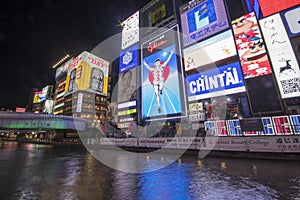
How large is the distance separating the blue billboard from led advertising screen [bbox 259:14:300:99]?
39.6 metres

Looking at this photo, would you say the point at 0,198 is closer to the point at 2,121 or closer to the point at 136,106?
the point at 2,121

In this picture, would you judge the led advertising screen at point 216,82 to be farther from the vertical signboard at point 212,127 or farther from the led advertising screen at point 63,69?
the led advertising screen at point 63,69

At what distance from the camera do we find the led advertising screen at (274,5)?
2062cm

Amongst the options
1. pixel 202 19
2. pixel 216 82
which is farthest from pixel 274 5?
pixel 216 82

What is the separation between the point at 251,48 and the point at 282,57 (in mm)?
4139

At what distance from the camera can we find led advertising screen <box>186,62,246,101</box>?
926 inches

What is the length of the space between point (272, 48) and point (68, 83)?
108m

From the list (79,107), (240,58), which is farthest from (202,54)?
(79,107)

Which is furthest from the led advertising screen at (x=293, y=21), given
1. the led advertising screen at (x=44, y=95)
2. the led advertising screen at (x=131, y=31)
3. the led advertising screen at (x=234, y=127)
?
the led advertising screen at (x=44, y=95)

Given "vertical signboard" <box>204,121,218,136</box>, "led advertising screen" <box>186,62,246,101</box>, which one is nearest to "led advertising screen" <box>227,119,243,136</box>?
"vertical signboard" <box>204,121,218,136</box>

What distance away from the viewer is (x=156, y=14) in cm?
5369

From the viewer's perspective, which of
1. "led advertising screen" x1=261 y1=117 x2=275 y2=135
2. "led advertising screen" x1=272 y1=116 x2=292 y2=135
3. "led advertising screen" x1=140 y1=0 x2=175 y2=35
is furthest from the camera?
"led advertising screen" x1=140 y1=0 x2=175 y2=35

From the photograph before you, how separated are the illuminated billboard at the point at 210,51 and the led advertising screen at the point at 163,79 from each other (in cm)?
522

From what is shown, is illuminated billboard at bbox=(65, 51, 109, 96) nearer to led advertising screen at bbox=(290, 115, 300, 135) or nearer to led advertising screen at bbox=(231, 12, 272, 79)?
led advertising screen at bbox=(231, 12, 272, 79)
